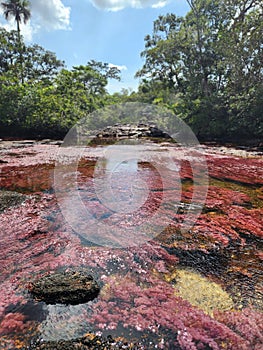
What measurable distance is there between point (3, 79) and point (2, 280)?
19.0 m

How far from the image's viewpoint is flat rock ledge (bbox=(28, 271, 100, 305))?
1.77 m

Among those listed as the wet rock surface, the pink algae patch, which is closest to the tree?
the wet rock surface

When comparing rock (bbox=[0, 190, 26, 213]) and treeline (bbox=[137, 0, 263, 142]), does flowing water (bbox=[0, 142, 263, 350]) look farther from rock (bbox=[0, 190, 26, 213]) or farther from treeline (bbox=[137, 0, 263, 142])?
treeline (bbox=[137, 0, 263, 142])

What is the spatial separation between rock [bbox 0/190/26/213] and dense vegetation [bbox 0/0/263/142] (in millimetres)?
13131

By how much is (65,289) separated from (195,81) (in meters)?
18.1

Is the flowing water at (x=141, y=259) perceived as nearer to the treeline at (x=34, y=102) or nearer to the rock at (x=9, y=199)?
the rock at (x=9, y=199)

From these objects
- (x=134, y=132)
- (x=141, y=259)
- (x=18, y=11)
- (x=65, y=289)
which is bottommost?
(x=141, y=259)

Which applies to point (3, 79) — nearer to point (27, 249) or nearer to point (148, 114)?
point (148, 114)

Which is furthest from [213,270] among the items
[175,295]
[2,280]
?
[2,280]

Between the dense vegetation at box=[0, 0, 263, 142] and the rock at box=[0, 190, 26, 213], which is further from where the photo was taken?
the dense vegetation at box=[0, 0, 263, 142]

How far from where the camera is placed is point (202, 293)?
6.17 ft

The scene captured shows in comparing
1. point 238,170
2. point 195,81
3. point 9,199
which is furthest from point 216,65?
point 9,199

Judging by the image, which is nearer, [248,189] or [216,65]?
[248,189]

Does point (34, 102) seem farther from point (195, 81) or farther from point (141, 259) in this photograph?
point (141, 259)
